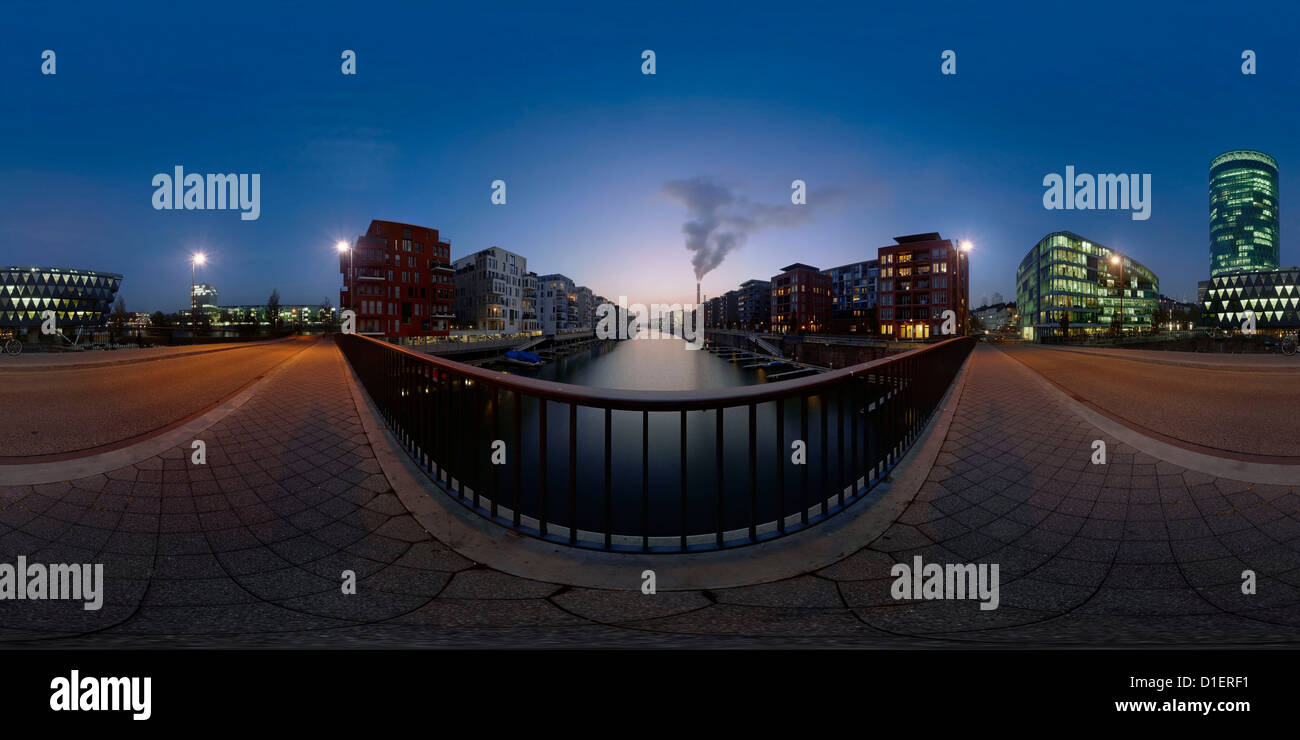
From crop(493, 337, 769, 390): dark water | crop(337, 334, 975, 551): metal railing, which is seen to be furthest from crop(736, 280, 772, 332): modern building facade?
crop(337, 334, 975, 551): metal railing

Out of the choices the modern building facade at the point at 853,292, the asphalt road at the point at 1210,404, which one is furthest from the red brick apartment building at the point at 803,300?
the asphalt road at the point at 1210,404

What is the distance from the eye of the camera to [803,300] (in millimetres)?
114250

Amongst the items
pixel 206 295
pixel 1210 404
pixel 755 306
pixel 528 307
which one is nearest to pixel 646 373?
pixel 528 307

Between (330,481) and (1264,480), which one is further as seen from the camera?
(330,481)

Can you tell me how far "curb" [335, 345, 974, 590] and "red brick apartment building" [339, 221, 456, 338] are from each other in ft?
190

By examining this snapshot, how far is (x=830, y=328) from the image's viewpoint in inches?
A: 4250

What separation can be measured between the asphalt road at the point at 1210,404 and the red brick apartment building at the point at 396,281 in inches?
2293

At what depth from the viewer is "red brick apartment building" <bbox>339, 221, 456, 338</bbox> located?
5819 cm

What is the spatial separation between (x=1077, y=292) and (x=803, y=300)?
162 ft

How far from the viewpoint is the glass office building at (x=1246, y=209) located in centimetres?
11656

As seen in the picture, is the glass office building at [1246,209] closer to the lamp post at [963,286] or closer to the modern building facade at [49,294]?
the lamp post at [963,286]
